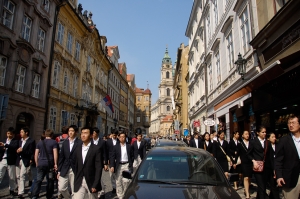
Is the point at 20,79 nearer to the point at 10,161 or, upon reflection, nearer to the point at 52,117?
the point at 52,117

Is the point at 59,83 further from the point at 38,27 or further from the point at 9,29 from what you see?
the point at 9,29

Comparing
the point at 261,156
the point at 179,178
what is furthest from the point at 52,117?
the point at 179,178

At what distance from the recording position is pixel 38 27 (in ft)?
54.6

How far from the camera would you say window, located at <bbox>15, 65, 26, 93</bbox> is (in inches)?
574

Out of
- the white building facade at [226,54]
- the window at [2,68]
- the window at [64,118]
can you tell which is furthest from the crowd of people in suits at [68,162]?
the window at [64,118]

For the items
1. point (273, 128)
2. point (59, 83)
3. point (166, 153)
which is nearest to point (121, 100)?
point (59, 83)

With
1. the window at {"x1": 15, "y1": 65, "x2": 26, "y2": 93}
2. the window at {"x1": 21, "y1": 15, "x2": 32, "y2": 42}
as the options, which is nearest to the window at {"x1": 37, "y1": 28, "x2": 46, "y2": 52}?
the window at {"x1": 21, "y1": 15, "x2": 32, "y2": 42}

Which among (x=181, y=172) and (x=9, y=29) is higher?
(x=9, y=29)

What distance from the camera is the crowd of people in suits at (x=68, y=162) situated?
→ 14.2 ft

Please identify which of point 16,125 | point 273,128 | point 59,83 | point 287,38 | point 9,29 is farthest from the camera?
point 59,83

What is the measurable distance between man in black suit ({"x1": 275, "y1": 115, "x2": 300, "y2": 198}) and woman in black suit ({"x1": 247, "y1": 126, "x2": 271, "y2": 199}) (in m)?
1.47

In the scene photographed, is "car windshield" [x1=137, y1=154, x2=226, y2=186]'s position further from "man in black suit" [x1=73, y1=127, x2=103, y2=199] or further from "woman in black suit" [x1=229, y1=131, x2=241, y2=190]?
"woman in black suit" [x1=229, y1=131, x2=241, y2=190]

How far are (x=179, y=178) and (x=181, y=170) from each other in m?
0.20

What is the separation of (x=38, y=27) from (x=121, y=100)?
3269cm
